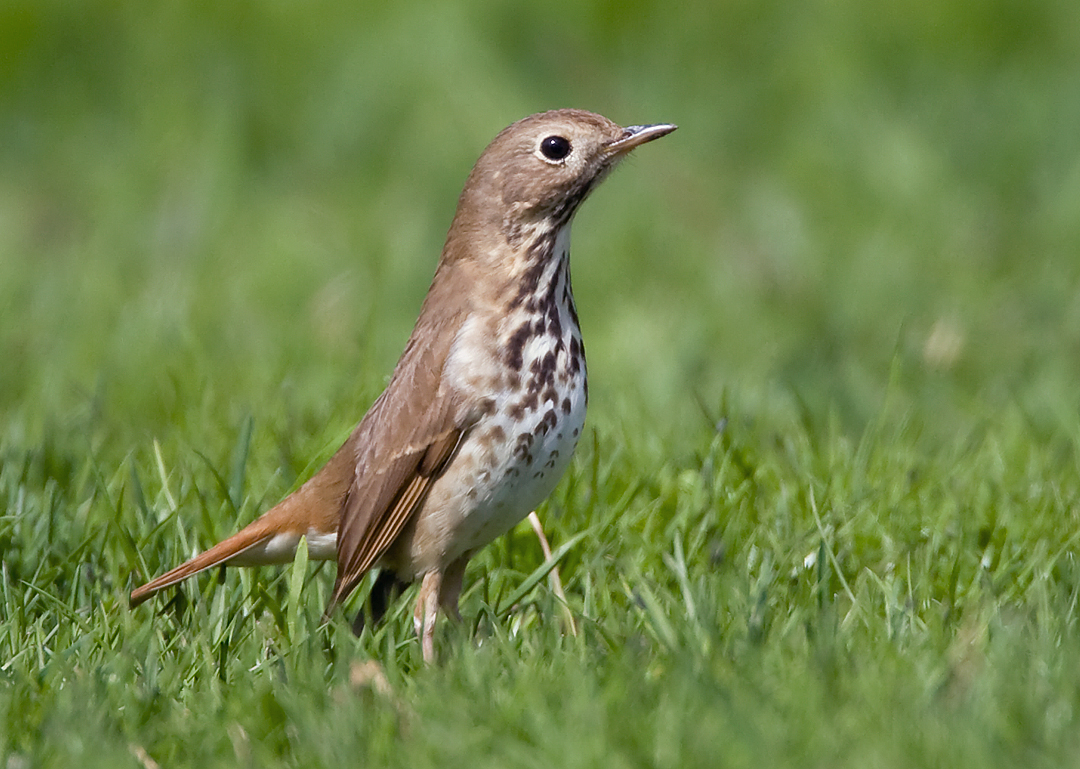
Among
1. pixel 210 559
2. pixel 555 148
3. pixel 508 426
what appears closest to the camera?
pixel 508 426

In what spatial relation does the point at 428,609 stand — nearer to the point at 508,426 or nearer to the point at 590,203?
the point at 508,426

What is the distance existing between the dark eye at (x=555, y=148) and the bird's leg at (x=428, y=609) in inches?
46.5

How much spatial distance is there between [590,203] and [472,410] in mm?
5545

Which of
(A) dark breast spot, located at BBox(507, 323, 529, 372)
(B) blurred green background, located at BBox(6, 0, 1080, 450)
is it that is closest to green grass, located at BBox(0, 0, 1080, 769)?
(B) blurred green background, located at BBox(6, 0, 1080, 450)

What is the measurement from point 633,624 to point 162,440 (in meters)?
2.39

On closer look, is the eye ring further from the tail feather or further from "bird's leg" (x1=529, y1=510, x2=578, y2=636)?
the tail feather

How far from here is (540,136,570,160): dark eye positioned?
461cm

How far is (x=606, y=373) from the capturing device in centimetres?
718

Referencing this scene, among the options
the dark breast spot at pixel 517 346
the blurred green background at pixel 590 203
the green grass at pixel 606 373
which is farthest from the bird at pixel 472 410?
the blurred green background at pixel 590 203

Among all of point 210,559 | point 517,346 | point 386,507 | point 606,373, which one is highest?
point 517,346

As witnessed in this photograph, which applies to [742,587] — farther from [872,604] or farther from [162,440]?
[162,440]

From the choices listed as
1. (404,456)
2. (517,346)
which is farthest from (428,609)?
(517,346)

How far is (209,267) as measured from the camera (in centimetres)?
862

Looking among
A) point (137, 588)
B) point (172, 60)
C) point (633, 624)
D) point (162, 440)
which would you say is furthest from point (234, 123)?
point (633, 624)
